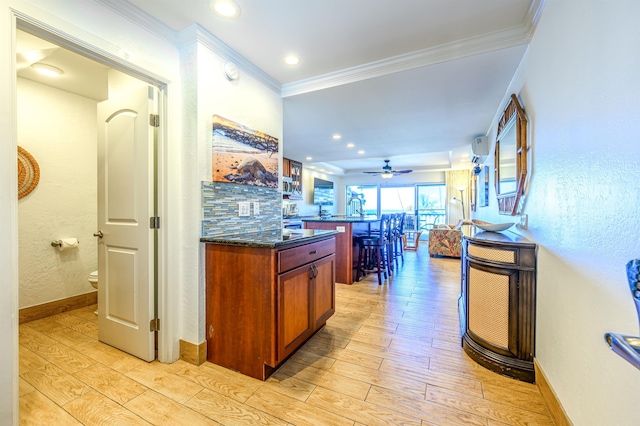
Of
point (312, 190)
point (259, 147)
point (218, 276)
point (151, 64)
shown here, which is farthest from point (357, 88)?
point (312, 190)

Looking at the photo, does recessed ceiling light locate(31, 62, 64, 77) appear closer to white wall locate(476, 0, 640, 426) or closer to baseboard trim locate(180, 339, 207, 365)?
baseboard trim locate(180, 339, 207, 365)

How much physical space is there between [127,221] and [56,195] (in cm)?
166

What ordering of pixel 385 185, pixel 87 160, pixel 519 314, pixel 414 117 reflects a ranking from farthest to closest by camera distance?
pixel 385 185 → pixel 414 117 → pixel 87 160 → pixel 519 314

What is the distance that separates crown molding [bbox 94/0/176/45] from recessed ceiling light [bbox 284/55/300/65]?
86 cm

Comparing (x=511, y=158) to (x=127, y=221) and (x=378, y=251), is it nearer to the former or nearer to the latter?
(x=378, y=251)

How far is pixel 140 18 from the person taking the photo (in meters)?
1.71

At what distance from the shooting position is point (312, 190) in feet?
26.2

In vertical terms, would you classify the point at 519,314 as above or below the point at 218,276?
below

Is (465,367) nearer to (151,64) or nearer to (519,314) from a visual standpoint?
(519,314)

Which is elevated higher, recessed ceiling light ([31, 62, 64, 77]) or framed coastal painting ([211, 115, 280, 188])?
recessed ceiling light ([31, 62, 64, 77])

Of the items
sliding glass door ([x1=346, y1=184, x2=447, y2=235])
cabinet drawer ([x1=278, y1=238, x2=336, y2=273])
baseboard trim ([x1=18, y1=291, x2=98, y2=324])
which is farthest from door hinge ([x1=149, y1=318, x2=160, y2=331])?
sliding glass door ([x1=346, y1=184, x2=447, y2=235])

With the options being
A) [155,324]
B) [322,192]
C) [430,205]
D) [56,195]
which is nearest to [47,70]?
[56,195]

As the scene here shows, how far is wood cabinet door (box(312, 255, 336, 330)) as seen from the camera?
2.09 metres

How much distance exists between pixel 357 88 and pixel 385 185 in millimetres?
6769
